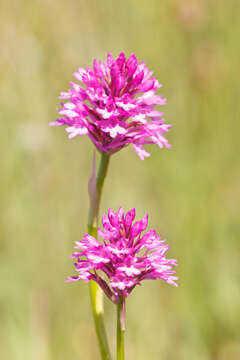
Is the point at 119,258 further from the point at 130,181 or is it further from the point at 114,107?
the point at 130,181

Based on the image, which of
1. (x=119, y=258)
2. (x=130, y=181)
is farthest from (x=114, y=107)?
(x=130, y=181)

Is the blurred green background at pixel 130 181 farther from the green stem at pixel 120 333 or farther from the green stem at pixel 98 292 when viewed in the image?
the green stem at pixel 120 333

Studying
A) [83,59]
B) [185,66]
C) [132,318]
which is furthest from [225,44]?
[132,318]

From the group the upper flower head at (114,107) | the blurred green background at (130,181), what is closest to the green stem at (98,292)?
the upper flower head at (114,107)

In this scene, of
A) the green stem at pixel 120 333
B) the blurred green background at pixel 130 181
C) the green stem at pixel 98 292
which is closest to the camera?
the green stem at pixel 120 333

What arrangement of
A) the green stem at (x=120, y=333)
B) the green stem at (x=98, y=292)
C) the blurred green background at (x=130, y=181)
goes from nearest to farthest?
the green stem at (x=120, y=333)
the green stem at (x=98, y=292)
the blurred green background at (x=130, y=181)
